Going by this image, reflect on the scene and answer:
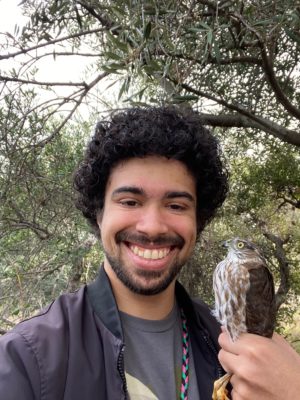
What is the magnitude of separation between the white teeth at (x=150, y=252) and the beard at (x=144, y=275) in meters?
0.03

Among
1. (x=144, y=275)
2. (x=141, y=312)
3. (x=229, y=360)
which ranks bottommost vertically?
(x=229, y=360)

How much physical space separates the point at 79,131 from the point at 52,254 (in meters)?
1.09

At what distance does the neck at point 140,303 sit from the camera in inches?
73.6

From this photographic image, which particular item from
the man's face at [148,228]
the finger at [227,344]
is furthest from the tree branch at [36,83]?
the finger at [227,344]

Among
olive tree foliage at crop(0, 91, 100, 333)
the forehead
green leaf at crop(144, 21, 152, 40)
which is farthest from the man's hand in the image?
olive tree foliage at crop(0, 91, 100, 333)

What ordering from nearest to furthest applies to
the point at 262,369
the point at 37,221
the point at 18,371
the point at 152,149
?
1. the point at 18,371
2. the point at 262,369
3. the point at 152,149
4. the point at 37,221

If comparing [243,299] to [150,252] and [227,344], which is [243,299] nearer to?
[227,344]

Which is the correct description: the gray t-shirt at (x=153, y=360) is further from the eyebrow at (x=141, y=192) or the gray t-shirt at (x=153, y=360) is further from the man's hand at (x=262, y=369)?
→ the eyebrow at (x=141, y=192)

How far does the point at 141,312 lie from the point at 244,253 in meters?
0.59

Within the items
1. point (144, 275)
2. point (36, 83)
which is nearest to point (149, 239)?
point (144, 275)

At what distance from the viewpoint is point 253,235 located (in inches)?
201

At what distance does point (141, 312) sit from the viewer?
187 centimetres

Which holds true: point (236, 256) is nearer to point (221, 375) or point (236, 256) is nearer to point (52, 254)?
point (221, 375)

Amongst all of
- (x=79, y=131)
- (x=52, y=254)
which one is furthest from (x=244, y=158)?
(x=52, y=254)
